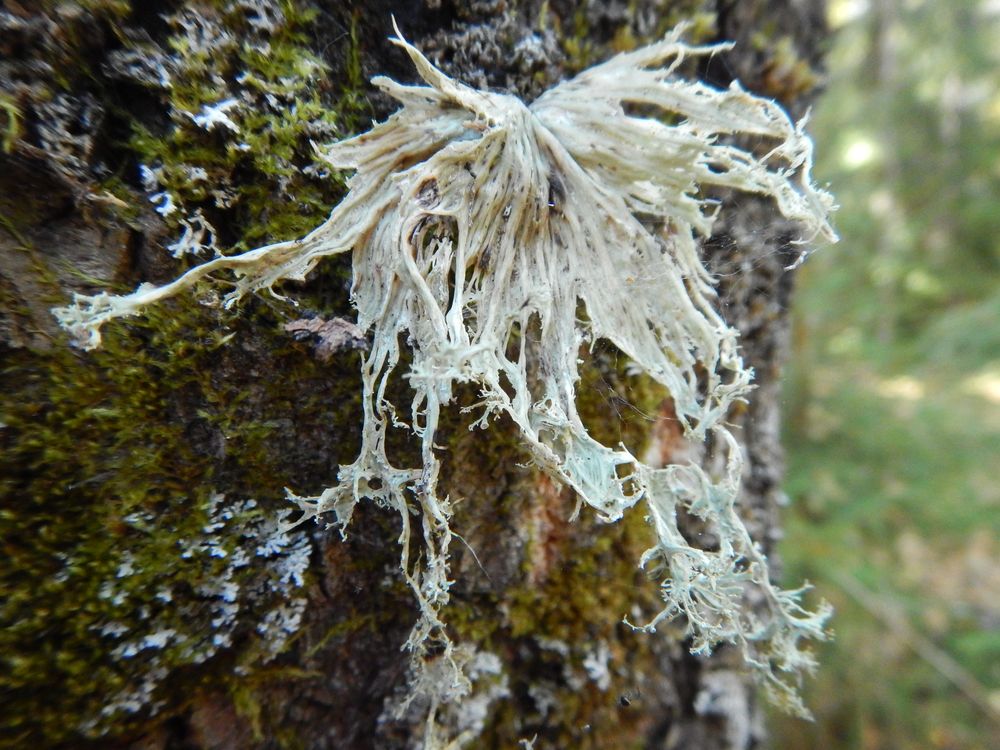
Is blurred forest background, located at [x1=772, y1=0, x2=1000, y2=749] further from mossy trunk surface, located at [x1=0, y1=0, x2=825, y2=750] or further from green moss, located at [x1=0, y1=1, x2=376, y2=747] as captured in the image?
green moss, located at [x1=0, y1=1, x2=376, y2=747]

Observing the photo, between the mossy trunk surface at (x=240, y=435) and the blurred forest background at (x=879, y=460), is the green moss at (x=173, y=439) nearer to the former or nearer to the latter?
the mossy trunk surface at (x=240, y=435)

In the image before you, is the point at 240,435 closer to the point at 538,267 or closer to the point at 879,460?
the point at 538,267

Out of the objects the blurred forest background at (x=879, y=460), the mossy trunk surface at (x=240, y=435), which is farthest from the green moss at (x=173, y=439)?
the blurred forest background at (x=879, y=460)

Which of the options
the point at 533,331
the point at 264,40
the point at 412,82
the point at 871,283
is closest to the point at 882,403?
the point at 871,283

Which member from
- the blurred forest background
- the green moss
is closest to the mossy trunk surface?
the green moss

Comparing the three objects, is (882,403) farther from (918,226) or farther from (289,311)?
(289,311)

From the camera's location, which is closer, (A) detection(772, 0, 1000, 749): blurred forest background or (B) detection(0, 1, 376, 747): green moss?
(B) detection(0, 1, 376, 747): green moss

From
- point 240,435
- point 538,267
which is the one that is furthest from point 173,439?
point 538,267
